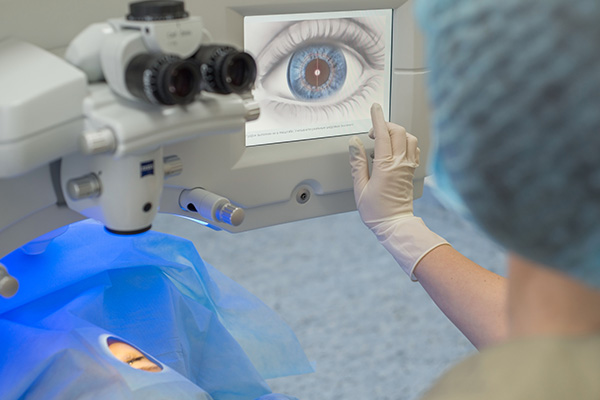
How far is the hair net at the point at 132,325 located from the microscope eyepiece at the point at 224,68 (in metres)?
0.45

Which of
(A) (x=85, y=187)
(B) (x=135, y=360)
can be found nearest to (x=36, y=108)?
(A) (x=85, y=187)

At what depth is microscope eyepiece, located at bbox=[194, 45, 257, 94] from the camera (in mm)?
729

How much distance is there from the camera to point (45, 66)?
2.41 feet

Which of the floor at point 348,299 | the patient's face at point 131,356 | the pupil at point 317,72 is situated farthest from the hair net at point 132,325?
the floor at point 348,299

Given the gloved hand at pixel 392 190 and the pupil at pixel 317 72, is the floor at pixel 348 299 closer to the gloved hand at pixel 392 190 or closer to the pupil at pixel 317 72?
the gloved hand at pixel 392 190

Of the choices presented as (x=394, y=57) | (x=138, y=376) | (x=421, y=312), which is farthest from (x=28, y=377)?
(x=421, y=312)

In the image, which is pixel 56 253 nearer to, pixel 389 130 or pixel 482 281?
pixel 389 130

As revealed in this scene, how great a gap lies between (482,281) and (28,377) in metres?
0.69

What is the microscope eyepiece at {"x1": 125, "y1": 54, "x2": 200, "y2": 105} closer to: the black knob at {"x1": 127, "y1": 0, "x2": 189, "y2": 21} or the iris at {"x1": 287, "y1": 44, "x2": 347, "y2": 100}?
the black knob at {"x1": 127, "y1": 0, "x2": 189, "y2": 21}

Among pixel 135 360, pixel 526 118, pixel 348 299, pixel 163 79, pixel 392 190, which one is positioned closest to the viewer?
pixel 526 118

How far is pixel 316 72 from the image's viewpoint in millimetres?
1060

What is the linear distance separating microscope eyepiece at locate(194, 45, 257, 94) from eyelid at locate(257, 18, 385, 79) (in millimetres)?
236

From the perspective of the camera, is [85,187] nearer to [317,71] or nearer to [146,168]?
[146,168]

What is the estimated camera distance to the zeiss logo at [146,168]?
2.60 ft
